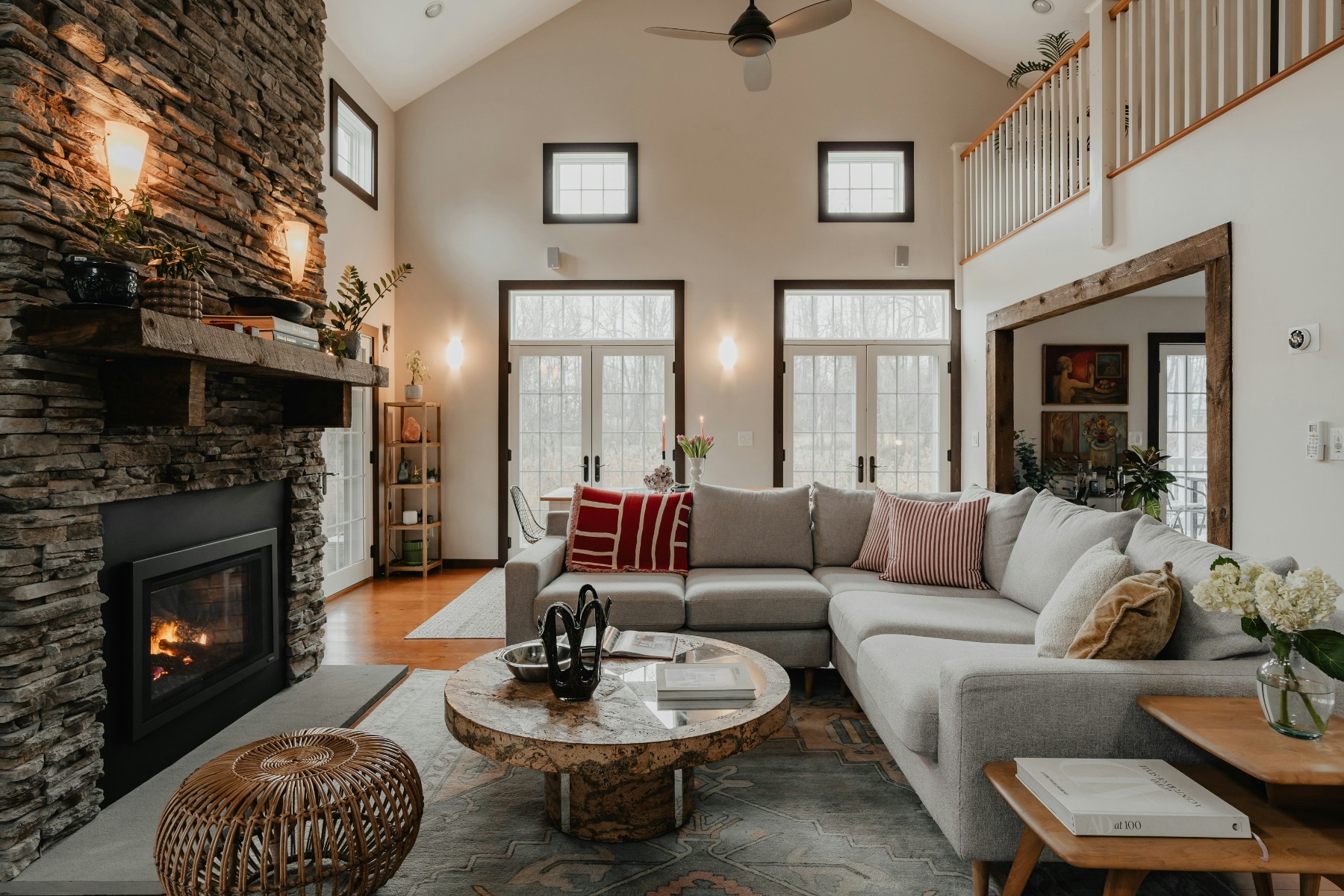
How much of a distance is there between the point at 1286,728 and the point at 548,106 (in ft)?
21.3

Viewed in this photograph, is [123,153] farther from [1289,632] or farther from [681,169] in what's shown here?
[681,169]

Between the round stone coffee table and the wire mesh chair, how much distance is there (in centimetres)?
320

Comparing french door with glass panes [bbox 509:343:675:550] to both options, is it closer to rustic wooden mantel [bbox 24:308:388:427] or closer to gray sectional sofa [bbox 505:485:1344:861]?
gray sectional sofa [bbox 505:485:1344:861]

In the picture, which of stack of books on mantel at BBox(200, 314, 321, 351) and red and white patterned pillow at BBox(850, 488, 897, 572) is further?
red and white patterned pillow at BBox(850, 488, 897, 572)

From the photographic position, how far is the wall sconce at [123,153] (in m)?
2.25

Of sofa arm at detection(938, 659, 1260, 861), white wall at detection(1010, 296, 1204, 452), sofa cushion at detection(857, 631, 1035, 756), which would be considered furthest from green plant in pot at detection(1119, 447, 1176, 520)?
sofa arm at detection(938, 659, 1260, 861)

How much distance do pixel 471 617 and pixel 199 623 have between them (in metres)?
2.10

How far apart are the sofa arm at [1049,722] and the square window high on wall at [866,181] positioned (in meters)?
5.28

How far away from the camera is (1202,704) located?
176 centimetres

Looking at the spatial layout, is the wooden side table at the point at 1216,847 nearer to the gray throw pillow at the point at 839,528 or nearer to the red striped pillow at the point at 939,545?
the red striped pillow at the point at 939,545

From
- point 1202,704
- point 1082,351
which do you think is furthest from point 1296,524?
point 1082,351

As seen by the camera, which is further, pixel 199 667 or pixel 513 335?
pixel 513 335

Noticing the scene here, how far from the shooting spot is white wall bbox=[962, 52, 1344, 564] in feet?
8.81

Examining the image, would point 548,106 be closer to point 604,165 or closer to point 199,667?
point 604,165
